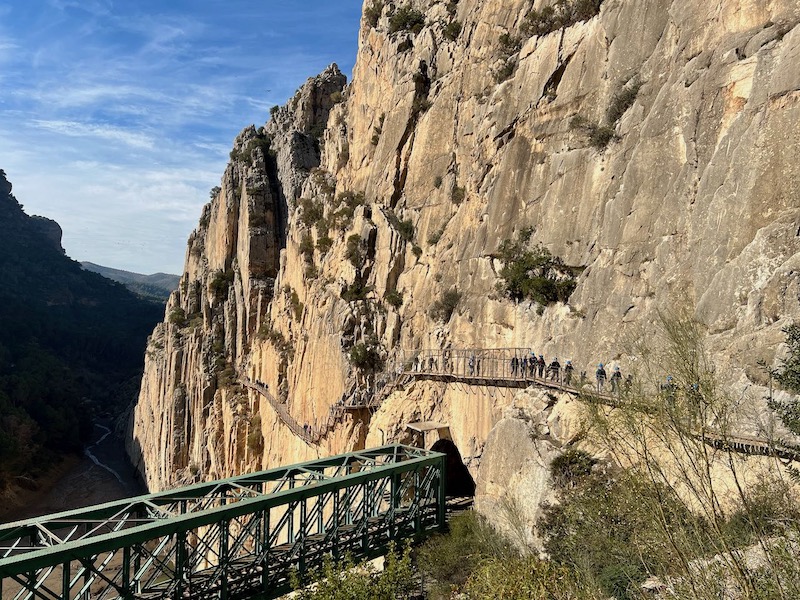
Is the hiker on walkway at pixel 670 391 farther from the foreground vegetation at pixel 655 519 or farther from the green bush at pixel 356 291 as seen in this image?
the green bush at pixel 356 291

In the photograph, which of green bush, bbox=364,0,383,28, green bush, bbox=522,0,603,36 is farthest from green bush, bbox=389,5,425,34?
green bush, bbox=522,0,603,36

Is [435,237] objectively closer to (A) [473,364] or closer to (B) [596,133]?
(A) [473,364]

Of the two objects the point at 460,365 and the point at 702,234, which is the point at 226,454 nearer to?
the point at 460,365

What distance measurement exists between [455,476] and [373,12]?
37.7 meters

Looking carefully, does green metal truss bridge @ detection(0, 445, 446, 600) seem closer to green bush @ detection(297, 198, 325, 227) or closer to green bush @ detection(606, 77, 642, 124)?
green bush @ detection(606, 77, 642, 124)

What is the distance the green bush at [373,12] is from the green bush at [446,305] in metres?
28.4

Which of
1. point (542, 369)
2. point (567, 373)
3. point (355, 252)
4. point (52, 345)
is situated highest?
point (355, 252)

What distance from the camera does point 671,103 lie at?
2077 cm

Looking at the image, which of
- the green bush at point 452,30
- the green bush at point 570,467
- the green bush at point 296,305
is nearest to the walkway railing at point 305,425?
the green bush at point 296,305

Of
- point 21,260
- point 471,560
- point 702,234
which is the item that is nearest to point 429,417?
point 471,560

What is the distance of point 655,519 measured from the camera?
7488 mm

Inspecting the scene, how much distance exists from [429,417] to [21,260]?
14735 cm

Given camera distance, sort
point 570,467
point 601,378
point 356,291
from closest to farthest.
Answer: point 570,467 → point 601,378 → point 356,291

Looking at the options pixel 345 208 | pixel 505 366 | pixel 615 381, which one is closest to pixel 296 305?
pixel 345 208
